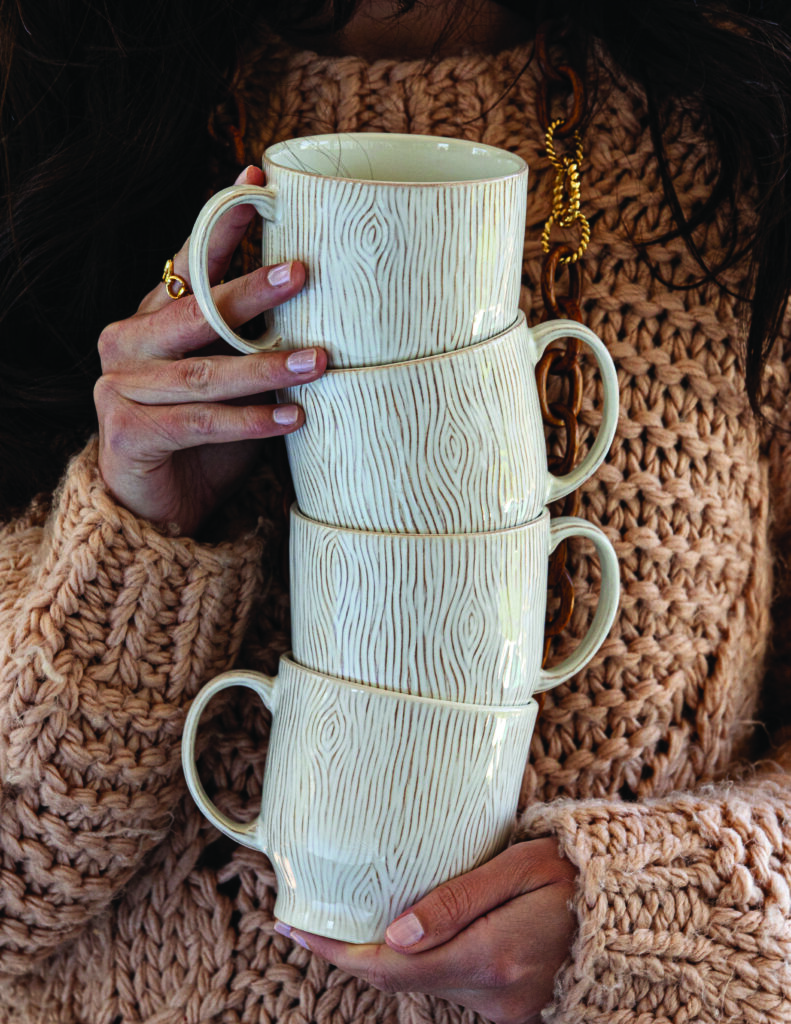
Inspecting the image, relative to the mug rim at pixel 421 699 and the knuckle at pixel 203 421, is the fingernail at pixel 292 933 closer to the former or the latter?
the mug rim at pixel 421 699

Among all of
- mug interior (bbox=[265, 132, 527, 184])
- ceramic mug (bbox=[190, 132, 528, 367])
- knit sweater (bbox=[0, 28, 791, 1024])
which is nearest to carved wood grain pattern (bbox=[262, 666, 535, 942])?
knit sweater (bbox=[0, 28, 791, 1024])

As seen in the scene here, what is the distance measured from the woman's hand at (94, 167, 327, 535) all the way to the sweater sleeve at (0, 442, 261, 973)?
35 millimetres

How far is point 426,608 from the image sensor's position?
57 centimetres

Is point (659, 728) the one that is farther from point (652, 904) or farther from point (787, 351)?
point (787, 351)

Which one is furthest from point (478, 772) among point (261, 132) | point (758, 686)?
point (261, 132)

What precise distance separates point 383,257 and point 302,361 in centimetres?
7

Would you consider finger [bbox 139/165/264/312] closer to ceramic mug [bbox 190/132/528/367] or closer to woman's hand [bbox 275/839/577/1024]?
ceramic mug [bbox 190/132/528/367]

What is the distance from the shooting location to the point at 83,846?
73 centimetres

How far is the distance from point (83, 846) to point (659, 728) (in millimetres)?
461

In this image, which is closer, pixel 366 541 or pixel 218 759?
pixel 366 541

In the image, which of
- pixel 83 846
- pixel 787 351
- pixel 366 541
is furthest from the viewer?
pixel 787 351

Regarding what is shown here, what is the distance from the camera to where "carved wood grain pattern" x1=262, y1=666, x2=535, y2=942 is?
22.9 inches

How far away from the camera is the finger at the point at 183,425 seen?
59cm

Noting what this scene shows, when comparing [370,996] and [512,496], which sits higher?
[512,496]
